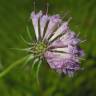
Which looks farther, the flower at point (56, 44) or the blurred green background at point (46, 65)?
the blurred green background at point (46, 65)

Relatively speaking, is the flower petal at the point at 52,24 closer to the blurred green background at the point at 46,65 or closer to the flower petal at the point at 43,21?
the flower petal at the point at 43,21

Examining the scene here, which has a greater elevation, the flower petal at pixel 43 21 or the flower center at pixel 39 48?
the flower petal at pixel 43 21

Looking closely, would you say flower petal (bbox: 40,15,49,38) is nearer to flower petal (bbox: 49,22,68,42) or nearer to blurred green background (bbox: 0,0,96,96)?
flower petal (bbox: 49,22,68,42)

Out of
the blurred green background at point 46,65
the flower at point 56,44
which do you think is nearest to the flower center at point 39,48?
the flower at point 56,44

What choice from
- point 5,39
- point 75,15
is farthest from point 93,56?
point 5,39

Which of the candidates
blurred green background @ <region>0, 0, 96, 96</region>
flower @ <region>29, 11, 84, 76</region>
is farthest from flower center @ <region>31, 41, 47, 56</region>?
blurred green background @ <region>0, 0, 96, 96</region>

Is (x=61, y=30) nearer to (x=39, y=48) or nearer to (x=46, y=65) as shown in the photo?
(x=39, y=48)
